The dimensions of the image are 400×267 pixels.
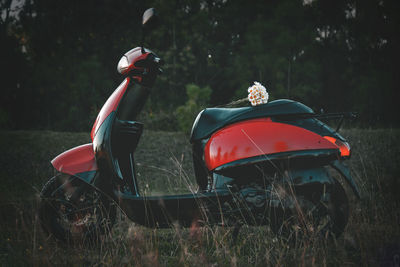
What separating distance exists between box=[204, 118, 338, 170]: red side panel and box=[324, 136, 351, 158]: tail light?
4 cm

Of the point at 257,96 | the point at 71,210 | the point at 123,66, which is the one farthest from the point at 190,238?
the point at 123,66

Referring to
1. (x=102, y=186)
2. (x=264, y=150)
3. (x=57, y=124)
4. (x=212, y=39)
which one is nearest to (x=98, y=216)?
(x=102, y=186)

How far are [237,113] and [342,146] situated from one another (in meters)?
0.61

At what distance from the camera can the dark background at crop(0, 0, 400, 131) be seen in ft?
48.9

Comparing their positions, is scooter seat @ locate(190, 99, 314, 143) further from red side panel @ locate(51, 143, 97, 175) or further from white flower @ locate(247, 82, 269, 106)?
red side panel @ locate(51, 143, 97, 175)

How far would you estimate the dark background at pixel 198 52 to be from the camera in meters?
14.9

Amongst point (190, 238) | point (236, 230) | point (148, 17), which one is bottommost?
point (190, 238)

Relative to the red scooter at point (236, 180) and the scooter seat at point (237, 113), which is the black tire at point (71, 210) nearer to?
the red scooter at point (236, 180)

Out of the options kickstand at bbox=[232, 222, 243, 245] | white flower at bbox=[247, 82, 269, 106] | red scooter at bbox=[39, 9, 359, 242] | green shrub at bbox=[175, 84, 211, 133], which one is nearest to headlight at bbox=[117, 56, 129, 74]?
red scooter at bbox=[39, 9, 359, 242]

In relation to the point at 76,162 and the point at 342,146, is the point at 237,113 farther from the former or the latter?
the point at 76,162

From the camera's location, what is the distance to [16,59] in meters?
14.7

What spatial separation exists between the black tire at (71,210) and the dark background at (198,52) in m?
11.0

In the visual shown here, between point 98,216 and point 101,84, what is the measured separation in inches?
571

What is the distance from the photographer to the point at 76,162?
7.54ft
